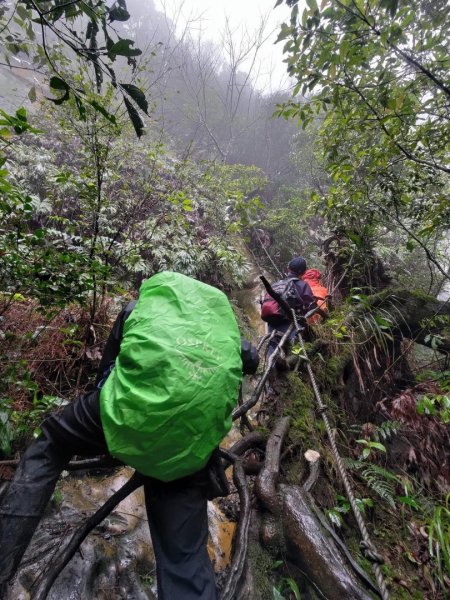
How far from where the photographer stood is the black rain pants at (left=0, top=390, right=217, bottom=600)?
5.65 feet

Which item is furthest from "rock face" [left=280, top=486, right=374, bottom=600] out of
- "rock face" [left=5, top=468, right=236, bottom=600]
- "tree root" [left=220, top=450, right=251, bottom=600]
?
"rock face" [left=5, top=468, right=236, bottom=600]

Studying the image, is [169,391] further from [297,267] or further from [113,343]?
[297,267]

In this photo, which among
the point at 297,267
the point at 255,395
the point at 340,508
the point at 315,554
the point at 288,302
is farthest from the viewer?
the point at 297,267

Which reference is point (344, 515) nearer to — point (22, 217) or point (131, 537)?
point (131, 537)

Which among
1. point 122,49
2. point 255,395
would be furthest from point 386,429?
point 122,49

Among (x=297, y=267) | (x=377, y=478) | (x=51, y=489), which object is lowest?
(x=51, y=489)

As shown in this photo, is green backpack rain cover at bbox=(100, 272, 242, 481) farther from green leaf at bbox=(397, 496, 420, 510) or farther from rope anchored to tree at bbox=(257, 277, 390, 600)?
green leaf at bbox=(397, 496, 420, 510)

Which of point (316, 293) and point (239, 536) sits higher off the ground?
point (316, 293)

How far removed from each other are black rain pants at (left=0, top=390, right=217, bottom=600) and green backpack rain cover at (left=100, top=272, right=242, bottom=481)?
1.07ft

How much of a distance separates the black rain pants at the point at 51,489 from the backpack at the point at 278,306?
3.23m

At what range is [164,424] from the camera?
1.48 meters

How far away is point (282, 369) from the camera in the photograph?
12.8ft

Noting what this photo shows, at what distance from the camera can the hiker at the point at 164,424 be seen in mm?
1514

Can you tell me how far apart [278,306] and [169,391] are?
11.7 feet
